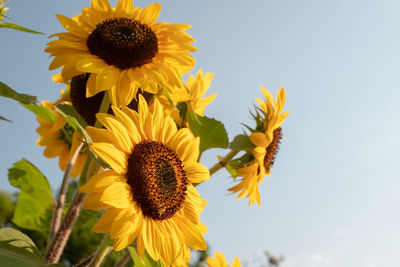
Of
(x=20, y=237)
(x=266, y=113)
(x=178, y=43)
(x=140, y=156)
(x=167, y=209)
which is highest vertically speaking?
(x=178, y=43)

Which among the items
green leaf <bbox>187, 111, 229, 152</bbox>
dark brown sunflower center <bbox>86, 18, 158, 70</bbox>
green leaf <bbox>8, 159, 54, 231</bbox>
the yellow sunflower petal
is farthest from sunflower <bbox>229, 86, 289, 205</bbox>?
green leaf <bbox>8, 159, 54, 231</bbox>

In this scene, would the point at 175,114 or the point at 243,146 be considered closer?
the point at 175,114

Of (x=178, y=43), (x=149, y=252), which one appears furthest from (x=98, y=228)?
(x=178, y=43)

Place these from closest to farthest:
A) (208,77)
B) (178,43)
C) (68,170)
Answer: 1. (178,43)
2. (68,170)
3. (208,77)

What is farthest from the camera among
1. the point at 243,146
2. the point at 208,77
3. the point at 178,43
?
the point at 208,77

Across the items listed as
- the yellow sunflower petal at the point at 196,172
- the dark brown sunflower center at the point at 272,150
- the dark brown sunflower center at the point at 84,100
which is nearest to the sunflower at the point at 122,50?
the dark brown sunflower center at the point at 84,100

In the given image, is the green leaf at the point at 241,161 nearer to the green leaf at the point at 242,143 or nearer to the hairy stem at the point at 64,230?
the green leaf at the point at 242,143

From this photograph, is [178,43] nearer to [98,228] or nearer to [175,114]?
[175,114]
